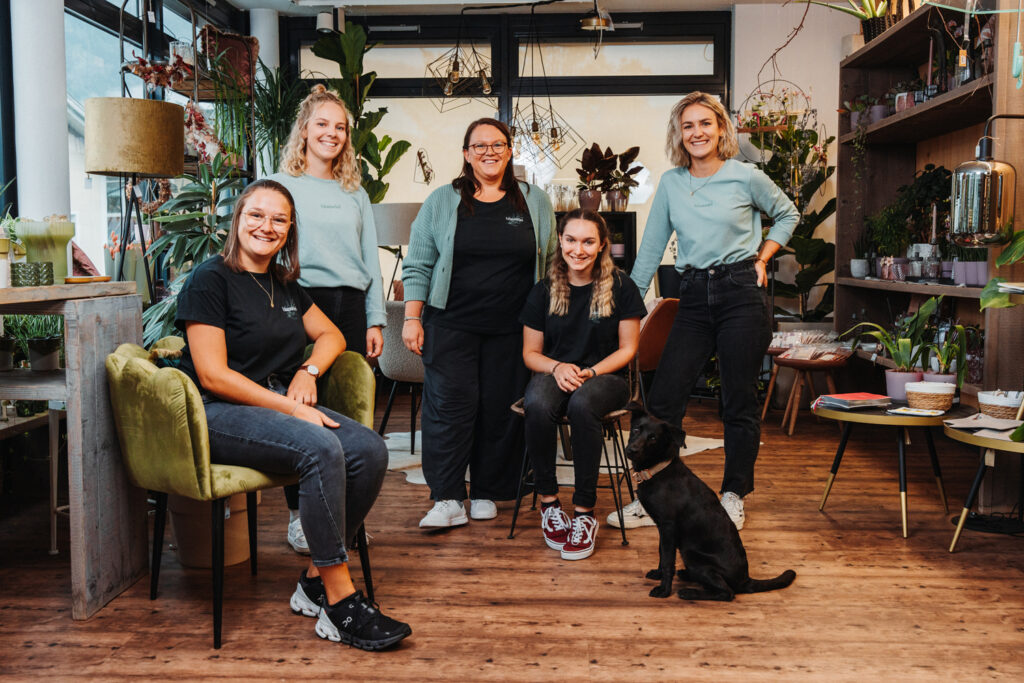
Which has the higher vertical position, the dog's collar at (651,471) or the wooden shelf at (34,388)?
the wooden shelf at (34,388)

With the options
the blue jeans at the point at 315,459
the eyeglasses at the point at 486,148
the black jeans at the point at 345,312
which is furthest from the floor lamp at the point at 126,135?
the blue jeans at the point at 315,459

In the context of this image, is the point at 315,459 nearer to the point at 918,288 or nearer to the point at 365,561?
the point at 365,561

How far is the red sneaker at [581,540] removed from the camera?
2846 millimetres

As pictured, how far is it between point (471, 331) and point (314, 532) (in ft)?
3.85

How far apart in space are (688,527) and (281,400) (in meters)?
1.16

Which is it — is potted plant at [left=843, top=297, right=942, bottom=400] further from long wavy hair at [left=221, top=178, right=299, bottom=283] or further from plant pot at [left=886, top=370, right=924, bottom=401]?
long wavy hair at [left=221, top=178, right=299, bottom=283]

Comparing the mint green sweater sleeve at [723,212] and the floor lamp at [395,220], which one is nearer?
the mint green sweater sleeve at [723,212]

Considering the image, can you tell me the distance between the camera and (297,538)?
2873mm

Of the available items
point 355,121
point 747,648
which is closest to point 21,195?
point 355,121

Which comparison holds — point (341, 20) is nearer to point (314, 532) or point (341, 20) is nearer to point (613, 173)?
point (613, 173)

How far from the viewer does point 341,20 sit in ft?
20.5

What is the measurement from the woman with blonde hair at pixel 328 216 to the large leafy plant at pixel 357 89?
293 centimetres

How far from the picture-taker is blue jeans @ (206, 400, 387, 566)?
214cm

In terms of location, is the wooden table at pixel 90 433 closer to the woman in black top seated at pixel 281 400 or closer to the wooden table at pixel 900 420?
the woman in black top seated at pixel 281 400
